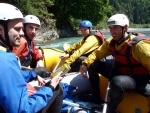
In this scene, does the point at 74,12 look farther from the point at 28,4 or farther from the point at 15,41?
the point at 15,41

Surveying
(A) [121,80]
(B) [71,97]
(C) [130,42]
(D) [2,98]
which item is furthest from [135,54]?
(D) [2,98]

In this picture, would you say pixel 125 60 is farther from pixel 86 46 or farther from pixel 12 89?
pixel 12 89

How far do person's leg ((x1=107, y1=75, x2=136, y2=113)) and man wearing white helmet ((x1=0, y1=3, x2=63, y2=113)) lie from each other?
3.57 feet

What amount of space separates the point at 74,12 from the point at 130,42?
86.1 ft

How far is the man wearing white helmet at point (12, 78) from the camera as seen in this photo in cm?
159

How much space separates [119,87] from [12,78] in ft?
5.41

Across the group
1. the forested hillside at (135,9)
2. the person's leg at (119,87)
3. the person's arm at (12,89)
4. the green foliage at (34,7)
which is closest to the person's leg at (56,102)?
the person's arm at (12,89)

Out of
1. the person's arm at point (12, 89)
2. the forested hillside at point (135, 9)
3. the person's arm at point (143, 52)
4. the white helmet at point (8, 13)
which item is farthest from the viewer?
the forested hillside at point (135, 9)

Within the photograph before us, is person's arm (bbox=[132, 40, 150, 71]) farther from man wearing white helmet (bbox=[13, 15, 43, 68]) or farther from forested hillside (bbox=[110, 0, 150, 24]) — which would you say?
forested hillside (bbox=[110, 0, 150, 24])

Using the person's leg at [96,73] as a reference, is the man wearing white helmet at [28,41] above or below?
above

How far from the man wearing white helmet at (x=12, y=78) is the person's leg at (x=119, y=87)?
1089 mm

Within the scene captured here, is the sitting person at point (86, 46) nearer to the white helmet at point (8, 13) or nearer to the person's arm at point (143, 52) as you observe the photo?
the person's arm at point (143, 52)

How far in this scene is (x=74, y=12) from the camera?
2877cm

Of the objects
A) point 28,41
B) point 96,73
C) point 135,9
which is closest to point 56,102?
point 96,73
